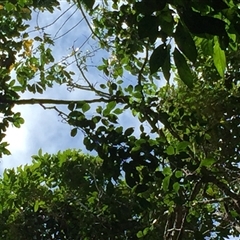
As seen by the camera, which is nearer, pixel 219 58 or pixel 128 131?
pixel 219 58

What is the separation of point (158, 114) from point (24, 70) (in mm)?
1215

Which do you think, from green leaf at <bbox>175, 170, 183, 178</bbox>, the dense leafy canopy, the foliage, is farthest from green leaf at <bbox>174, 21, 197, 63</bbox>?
the foliage

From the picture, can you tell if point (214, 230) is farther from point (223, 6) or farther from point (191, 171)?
point (223, 6)

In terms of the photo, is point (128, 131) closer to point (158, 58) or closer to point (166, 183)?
point (166, 183)

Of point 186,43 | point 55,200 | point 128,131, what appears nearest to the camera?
point 186,43

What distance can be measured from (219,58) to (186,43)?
14 cm

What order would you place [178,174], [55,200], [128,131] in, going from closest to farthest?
[178,174] < [128,131] < [55,200]

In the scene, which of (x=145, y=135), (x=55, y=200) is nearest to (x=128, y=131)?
(x=145, y=135)

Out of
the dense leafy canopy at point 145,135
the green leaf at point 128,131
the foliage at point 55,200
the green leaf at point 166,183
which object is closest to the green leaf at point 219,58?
the dense leafy canopy at point 145,135

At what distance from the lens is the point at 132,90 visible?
2922mm

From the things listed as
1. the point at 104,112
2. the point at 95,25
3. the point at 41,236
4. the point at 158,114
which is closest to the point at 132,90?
the point at 158,114

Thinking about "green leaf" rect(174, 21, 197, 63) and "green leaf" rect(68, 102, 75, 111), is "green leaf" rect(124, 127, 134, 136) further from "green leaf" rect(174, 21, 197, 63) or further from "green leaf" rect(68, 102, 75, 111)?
"green leaf" rect(174, 21, 197, 63)

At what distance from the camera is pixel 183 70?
3.73ft

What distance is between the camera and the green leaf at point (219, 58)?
1.19m
